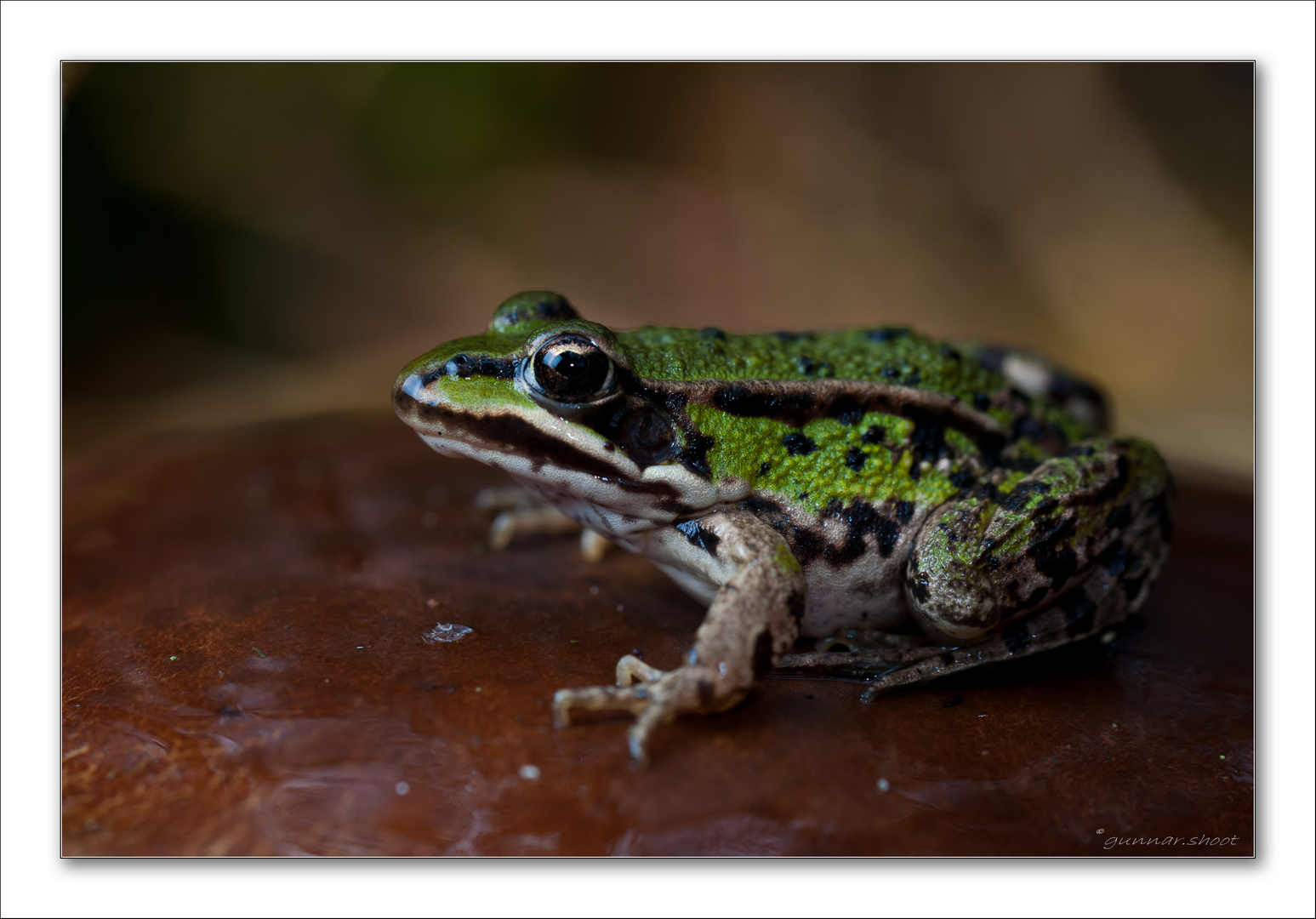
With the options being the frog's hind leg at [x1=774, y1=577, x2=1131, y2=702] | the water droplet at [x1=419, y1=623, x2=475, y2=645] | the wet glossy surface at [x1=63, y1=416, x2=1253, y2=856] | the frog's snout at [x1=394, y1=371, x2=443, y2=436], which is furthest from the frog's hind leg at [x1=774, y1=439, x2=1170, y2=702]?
the frog's snout at [x1=394, y1=371, x2=443, y2=436]

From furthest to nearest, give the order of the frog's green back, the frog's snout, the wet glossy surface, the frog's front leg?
the frog's green back → the frog's snout → the frog's front leg → the wet glossy surface

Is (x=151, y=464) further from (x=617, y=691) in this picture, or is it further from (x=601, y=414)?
(x=617, y=691)

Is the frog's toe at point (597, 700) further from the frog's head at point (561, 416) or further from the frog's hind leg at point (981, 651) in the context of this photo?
the frog's head at point (561, 416)

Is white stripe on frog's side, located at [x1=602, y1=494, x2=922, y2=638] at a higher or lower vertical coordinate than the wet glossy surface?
higher

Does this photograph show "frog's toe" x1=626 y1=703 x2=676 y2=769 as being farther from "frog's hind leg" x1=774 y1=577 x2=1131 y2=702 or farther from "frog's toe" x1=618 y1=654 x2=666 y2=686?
"frog's hind leg" x1=774 y1=577 x2=1131 y2=702

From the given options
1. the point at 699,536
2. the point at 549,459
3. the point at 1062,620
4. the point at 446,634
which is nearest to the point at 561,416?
the point at 549,459

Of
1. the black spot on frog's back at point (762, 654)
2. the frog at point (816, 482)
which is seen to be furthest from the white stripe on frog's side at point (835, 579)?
the black spot on frog's back at point (762, 654)

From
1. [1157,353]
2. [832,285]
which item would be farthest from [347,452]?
[1157,353]
